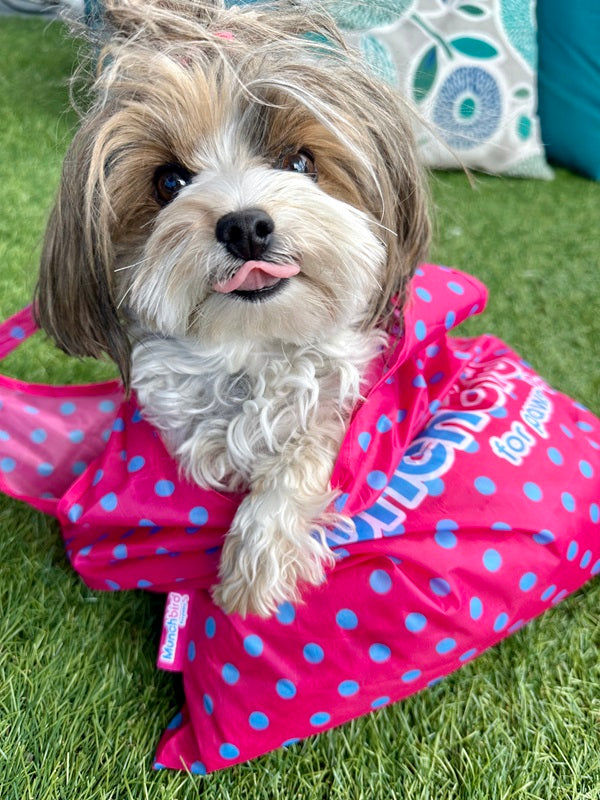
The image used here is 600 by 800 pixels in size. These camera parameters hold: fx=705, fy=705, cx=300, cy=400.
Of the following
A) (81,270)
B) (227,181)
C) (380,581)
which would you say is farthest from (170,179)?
(380,581)

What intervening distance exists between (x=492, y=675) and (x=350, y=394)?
27.2 inches

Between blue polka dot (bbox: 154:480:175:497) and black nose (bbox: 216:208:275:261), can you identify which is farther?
blue polka dot (bbox: 154:480:175:497)

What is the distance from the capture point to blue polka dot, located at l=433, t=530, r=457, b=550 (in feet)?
4.47

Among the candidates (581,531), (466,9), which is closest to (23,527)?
(581,531)

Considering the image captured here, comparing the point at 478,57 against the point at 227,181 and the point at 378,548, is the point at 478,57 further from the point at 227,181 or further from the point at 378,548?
the point at 378,548

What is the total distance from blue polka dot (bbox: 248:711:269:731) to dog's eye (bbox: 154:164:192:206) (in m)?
0.97

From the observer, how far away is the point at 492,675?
154 cm

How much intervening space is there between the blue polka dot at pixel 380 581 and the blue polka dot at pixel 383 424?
29 centimetres

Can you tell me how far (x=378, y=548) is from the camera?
134 cm

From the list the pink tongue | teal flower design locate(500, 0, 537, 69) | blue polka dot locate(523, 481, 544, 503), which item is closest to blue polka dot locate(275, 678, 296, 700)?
blue polka dot locate(523, 481, 544, 503)

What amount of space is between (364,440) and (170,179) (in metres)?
0.62

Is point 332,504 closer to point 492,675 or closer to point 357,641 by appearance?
point 357,641

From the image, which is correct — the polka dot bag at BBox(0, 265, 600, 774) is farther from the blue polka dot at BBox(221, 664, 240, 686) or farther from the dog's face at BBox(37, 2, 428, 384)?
the dog's face at BBox(37, 2, 428, 384)

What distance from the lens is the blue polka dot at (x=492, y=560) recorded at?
1.37 metres
